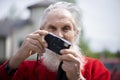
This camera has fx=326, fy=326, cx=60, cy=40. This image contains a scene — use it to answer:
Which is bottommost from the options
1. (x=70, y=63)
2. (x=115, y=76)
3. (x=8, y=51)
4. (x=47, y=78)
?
(x=8, y=51)

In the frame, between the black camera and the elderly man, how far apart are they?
0.10ft

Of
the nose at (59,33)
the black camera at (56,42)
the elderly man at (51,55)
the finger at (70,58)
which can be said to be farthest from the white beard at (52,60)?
the finger at (70,58)

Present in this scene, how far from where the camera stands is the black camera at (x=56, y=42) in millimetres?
2304

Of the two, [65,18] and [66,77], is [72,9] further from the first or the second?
[66,77]

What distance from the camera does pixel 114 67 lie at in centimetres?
1095

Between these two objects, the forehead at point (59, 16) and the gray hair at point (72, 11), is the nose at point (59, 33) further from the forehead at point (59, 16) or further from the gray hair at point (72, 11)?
the gray hair at point (72, 11)

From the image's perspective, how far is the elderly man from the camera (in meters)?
2.40

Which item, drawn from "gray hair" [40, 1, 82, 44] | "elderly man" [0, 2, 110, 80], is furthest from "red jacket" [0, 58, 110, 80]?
"gray hair" [40, 1, 82, 44]

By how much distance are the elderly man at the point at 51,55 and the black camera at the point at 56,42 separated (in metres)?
0.03

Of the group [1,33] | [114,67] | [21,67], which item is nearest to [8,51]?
[1,33]

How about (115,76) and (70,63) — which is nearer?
(70,63)

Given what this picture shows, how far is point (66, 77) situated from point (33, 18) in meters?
27.3

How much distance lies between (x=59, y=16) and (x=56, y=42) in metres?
0.42

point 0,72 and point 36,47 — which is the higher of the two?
point 36,47
